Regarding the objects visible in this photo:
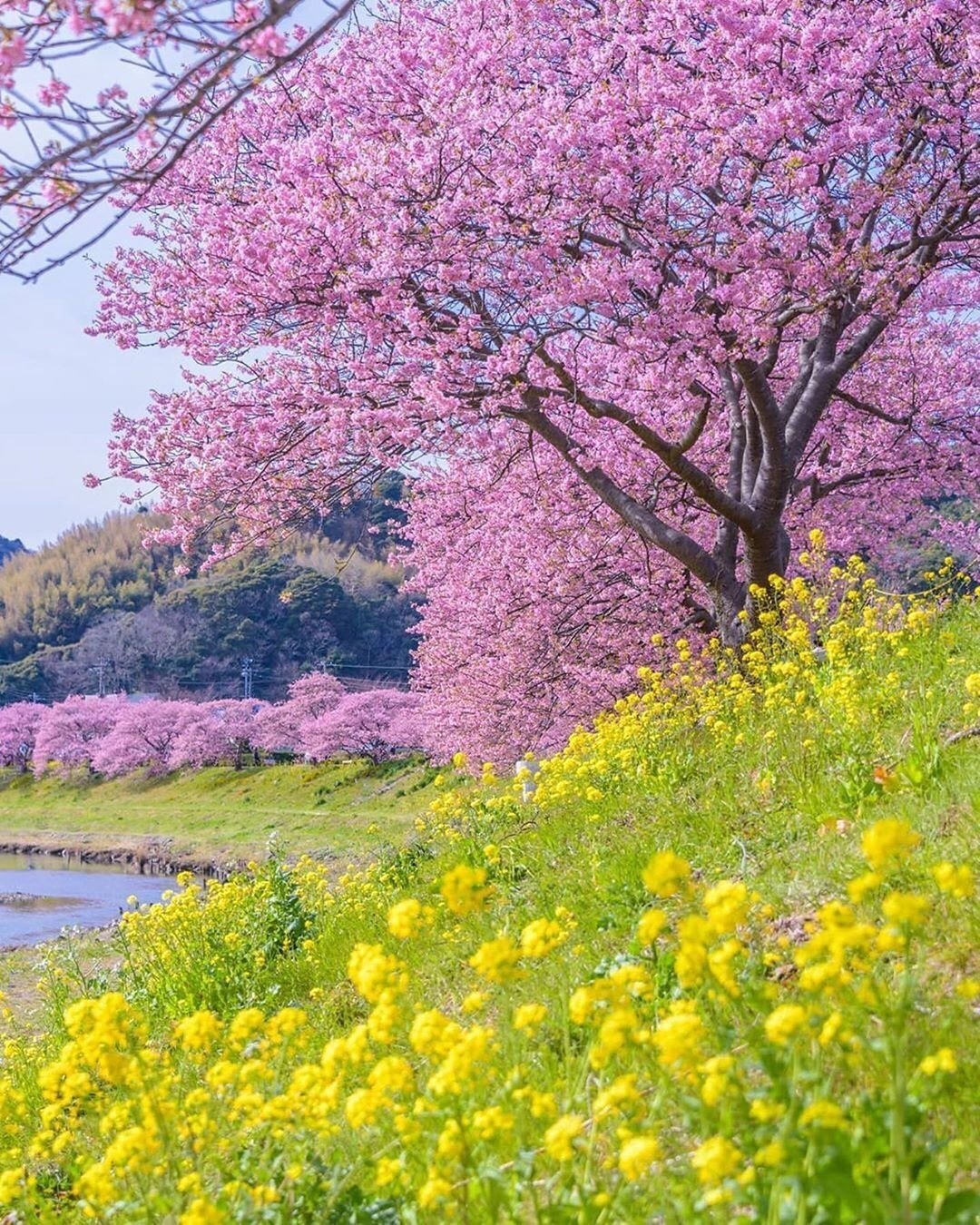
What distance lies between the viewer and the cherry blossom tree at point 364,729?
48344 mm

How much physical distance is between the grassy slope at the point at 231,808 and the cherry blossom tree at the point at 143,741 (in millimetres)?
1224

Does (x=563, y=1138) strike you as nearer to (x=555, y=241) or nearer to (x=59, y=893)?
(x=555, y=241)

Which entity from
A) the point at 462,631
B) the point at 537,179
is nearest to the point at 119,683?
the point at 462,631

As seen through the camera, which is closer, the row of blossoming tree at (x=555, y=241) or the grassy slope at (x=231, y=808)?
the row of blossoming tree at (x=555, y=241)

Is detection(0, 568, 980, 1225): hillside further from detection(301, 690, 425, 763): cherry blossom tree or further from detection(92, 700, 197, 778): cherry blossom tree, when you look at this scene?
detection(92, 700, 197, 778): cherry blossom tree

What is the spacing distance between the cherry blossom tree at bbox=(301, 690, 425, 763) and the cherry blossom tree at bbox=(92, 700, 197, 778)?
13551 mm

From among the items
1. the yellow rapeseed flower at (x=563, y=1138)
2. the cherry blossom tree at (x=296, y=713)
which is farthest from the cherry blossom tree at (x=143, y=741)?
the yellow rapeseed flower at (x=563, y=1138)

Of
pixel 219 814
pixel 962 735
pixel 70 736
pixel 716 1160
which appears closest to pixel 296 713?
pixel 219 814

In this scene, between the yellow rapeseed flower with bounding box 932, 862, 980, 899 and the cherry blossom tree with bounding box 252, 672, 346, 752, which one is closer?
the yellow rapeseed flower with bounding box 932, 862, 980, 899

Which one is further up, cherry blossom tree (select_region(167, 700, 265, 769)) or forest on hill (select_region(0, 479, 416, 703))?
forest on hill (select_region(0, 479, 416, 703))

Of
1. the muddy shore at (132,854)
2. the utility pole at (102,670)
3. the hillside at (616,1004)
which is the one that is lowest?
the muddy shore at (132,854)

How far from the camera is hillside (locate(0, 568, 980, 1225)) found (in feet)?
7.32

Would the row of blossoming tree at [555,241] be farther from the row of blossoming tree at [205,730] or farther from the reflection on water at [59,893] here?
the row of blossoming tree at [205,730]

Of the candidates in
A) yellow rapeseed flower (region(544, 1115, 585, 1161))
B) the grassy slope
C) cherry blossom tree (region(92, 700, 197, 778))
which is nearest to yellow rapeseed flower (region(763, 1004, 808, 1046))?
yellow rapeseed flower (region(544, 1115, 585, 1161))
